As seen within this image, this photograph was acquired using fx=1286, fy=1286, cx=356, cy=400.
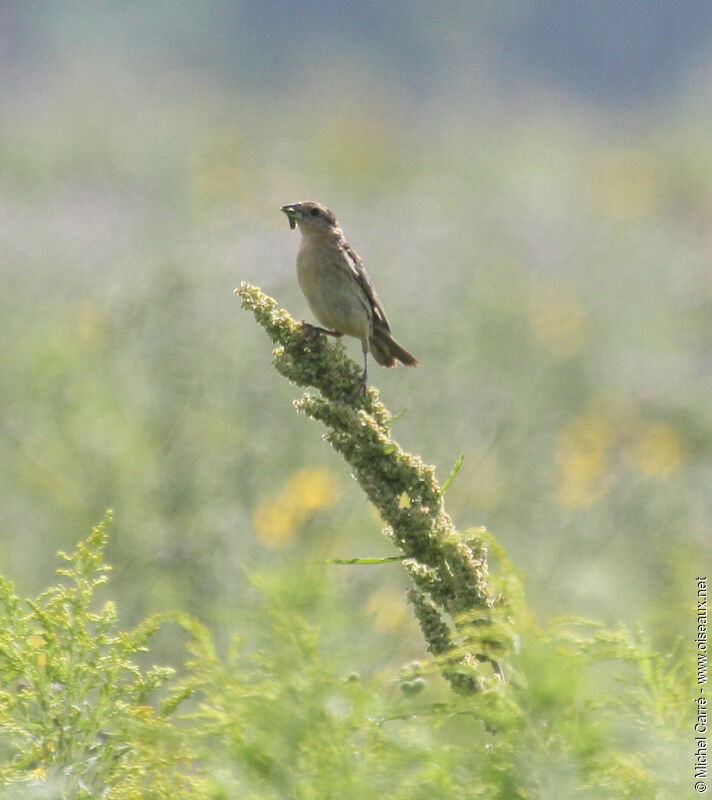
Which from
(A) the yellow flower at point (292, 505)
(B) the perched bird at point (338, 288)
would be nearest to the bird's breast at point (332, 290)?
(B) the perched bird at point (338, 288)

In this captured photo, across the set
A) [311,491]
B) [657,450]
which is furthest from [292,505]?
[657,450]

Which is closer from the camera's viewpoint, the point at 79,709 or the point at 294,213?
the point at 79,709

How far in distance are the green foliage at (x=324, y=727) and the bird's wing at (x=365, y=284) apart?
3176mm

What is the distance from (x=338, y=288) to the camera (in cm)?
511

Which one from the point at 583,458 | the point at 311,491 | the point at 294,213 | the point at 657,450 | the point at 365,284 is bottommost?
the point at 311,491

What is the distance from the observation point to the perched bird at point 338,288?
4.95m

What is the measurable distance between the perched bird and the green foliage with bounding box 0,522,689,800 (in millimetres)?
2864

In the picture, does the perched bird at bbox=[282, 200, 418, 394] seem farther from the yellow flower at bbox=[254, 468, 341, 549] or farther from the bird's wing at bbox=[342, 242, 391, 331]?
the yellow flower at bbox=[254, 468, 341, 549]

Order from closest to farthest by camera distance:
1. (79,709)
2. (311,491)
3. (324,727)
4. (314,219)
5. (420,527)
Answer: (324,727) < (79,709) < (420,527) < (314,219) < (311,491)

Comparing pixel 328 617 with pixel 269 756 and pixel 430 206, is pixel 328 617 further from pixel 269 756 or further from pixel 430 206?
pixel 430 206

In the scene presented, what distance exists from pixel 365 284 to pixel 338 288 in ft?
0.59

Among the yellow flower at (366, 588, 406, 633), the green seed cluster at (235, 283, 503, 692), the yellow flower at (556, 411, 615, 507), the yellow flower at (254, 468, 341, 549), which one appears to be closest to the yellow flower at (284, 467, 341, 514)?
the yellow flower at (254, 468, 341, 549)

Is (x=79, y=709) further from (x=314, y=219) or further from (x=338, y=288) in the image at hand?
(x=314, y=219)

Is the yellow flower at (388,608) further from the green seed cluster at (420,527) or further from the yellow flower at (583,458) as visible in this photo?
the green seed cluster at (420,527)
